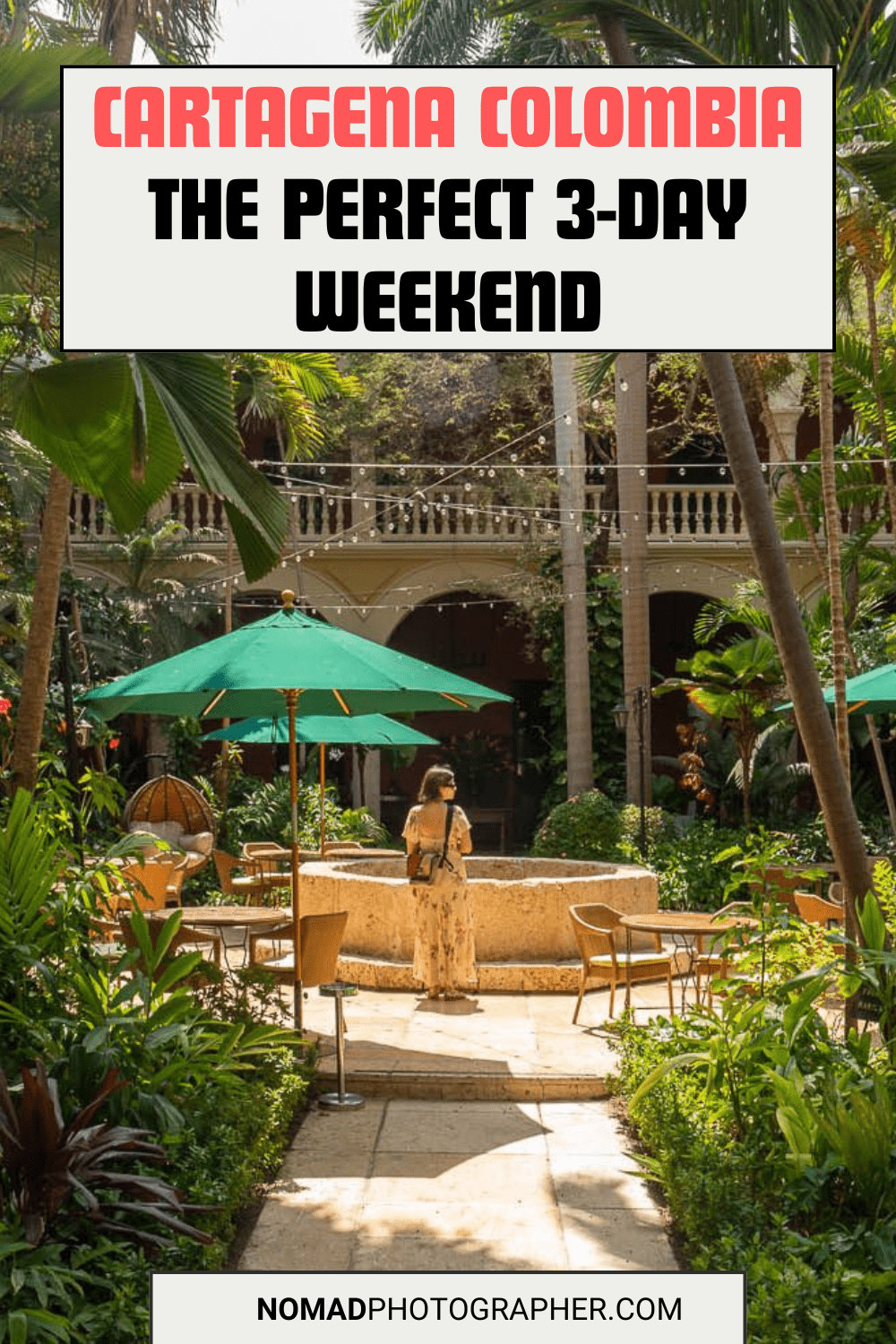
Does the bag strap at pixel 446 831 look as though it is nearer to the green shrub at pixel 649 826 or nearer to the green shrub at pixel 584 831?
the green shrub at pixel 584 831

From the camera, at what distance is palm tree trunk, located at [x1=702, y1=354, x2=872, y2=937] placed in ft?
21.3

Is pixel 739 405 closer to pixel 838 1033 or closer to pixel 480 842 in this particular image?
pixel 838 1033

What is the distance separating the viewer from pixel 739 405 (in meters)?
6.57

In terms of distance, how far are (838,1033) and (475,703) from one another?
2954 mm

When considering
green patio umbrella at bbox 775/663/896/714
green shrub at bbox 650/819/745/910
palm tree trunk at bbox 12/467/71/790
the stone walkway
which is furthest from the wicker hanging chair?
palm tree trunk at bbox 12/467/71/790

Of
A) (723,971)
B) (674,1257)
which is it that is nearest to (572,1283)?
(674,1257)

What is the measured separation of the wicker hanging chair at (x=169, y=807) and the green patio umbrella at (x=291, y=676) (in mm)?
7274

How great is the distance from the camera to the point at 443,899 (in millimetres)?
10617

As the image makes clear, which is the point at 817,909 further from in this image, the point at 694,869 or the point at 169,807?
the point at 169,807

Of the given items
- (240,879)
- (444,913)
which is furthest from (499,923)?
(240,879)

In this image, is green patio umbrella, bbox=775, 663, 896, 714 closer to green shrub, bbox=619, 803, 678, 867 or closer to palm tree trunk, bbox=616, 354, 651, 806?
green shrub, bbox=619, 803, 678, 867

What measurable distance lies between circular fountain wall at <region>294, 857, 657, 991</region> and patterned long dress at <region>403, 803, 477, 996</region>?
0.54 metres

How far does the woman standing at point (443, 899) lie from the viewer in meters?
10.5

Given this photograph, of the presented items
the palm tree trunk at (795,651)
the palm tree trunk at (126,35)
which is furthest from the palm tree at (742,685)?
the palm tree trunk at (795,651)
